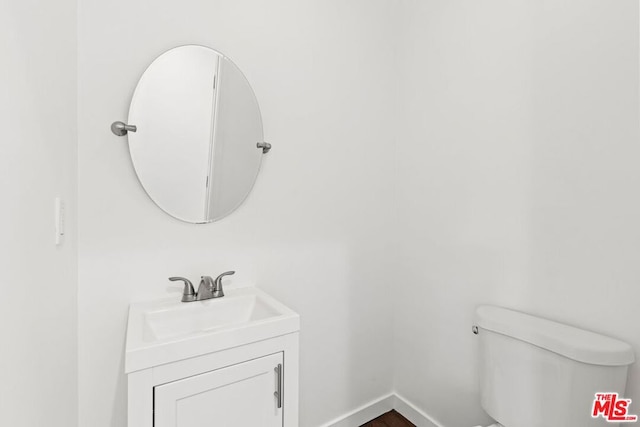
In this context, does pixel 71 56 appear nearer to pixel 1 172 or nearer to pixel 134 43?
pixel 134 43

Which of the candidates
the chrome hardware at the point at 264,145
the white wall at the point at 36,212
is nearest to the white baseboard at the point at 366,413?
the white wall at the point at 36,212

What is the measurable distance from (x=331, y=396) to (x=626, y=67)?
180cm

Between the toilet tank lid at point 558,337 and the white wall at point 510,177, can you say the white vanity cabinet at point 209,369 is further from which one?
the white wall at point 510,177

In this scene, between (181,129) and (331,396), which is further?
(331,396)

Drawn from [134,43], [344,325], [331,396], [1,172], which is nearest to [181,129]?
[134,43]

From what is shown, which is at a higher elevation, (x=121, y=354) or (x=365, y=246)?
(x=365, y=246)

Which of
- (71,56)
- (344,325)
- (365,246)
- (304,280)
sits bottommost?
(344,325)

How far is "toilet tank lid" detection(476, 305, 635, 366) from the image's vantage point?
0.98m

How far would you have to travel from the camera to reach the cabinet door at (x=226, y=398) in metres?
0.88

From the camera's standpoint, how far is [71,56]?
3.25 ft

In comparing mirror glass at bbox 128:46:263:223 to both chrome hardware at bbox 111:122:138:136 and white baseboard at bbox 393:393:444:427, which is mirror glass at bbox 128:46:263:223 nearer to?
chrome hardware at bbox 111:122:138:136

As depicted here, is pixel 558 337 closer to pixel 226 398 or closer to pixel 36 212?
pixel 226 398

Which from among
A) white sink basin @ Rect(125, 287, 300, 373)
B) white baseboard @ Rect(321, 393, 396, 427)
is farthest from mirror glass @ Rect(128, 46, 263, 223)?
white baseboard @ Rect(321, 393, 396, 427)

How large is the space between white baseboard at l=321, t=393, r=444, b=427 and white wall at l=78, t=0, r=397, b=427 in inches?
1.8
